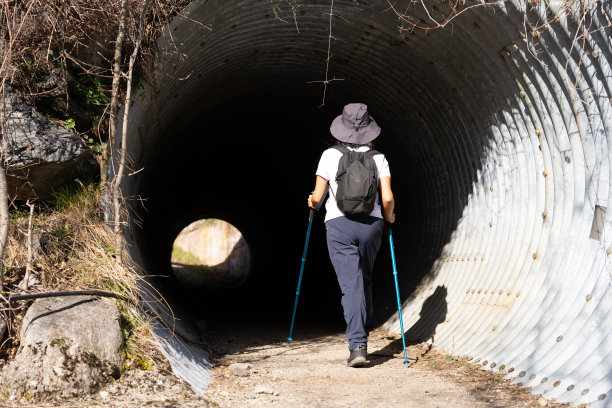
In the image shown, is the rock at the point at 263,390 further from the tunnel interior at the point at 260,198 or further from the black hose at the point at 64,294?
the tunnel interior at the point at 260,198

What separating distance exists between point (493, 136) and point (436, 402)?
2857mm

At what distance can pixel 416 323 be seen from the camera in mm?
6762

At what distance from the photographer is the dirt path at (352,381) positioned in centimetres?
418

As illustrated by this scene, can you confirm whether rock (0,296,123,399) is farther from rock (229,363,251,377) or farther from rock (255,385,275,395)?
rock (229,363,251,377)

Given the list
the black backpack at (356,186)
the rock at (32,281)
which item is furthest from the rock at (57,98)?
the black backpack at (356,186)

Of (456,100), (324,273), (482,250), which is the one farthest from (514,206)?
(324,273)

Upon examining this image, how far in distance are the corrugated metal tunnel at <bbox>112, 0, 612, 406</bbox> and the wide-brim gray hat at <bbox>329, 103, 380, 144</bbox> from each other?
1223 millimetres

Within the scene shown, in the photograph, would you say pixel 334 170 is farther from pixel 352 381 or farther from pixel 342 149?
pixel 352 381

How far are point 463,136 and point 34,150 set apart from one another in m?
4.16

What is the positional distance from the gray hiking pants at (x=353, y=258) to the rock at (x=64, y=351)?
1760 millimetres

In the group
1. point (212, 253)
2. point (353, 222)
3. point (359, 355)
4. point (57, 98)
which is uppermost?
point (57, 98)

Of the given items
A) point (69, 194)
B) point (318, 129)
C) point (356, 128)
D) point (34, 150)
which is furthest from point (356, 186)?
point (318, 129)

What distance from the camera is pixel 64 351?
3850 millimetres

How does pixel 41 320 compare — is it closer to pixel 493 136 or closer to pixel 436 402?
pixel 436 402
